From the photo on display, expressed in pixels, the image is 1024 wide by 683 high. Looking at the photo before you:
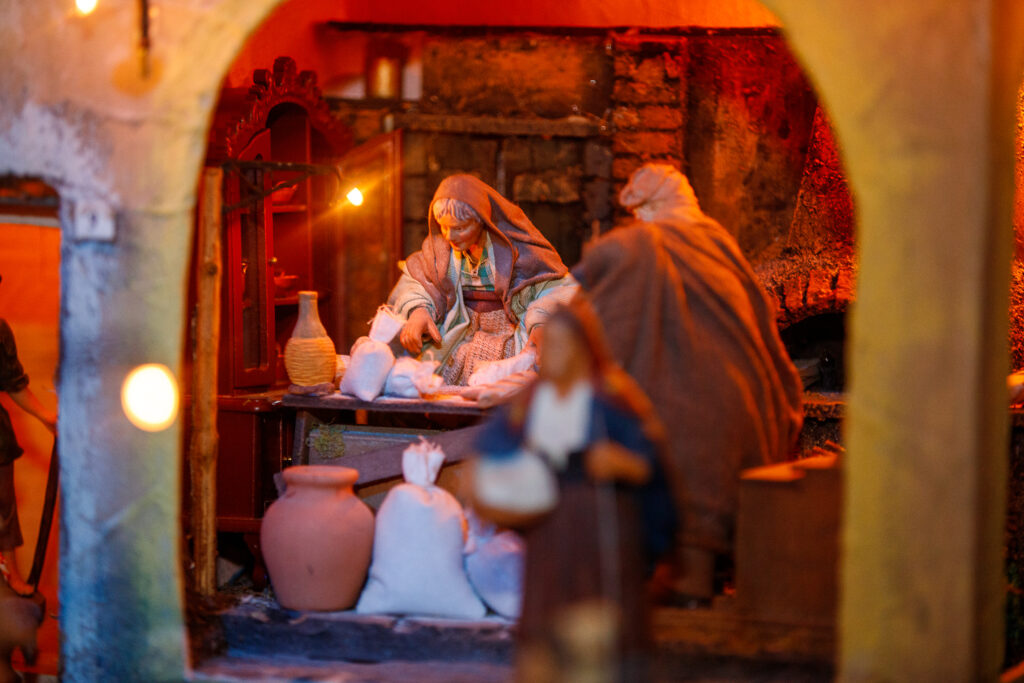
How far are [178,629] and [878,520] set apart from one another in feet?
9.52

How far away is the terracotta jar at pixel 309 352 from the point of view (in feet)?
19.9

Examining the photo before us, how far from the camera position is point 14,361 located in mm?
6270

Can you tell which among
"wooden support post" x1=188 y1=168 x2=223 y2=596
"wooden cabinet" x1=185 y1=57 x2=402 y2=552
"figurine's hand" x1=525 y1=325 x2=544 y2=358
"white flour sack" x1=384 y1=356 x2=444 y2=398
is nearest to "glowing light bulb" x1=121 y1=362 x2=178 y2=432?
"wooden support post" x1=188 y1=168 x2=223 y2=596

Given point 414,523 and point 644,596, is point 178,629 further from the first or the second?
point 644,596

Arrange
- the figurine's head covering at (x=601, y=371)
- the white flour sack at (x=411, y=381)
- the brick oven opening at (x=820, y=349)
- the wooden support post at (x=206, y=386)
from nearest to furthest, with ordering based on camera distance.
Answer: the figurine's head covering at (x=601, y=371) → the wooden support post at (x=206, y=386) → the white flour sack at (x=411, y=381) → the brick oven opening at (x=820, y=349)

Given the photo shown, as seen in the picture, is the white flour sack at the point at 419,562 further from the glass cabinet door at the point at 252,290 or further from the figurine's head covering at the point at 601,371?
the figurine's head covering at the point at 601,371

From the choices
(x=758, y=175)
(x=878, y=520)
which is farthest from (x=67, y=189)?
(x=758, y=175)

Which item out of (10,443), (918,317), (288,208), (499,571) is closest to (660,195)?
(918,317)

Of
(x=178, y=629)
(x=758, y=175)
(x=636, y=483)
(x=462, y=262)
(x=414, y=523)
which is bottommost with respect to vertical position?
(x=178, y=629)

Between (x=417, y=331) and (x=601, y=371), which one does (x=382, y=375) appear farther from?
(x=601, y=371)

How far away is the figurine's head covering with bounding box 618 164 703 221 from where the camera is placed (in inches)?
210

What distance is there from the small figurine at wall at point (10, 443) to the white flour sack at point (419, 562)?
207 cm

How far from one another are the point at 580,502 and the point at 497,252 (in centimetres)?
323

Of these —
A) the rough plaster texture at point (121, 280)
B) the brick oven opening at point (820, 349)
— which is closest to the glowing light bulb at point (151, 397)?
the rough plaster texture at point (121, 280)
